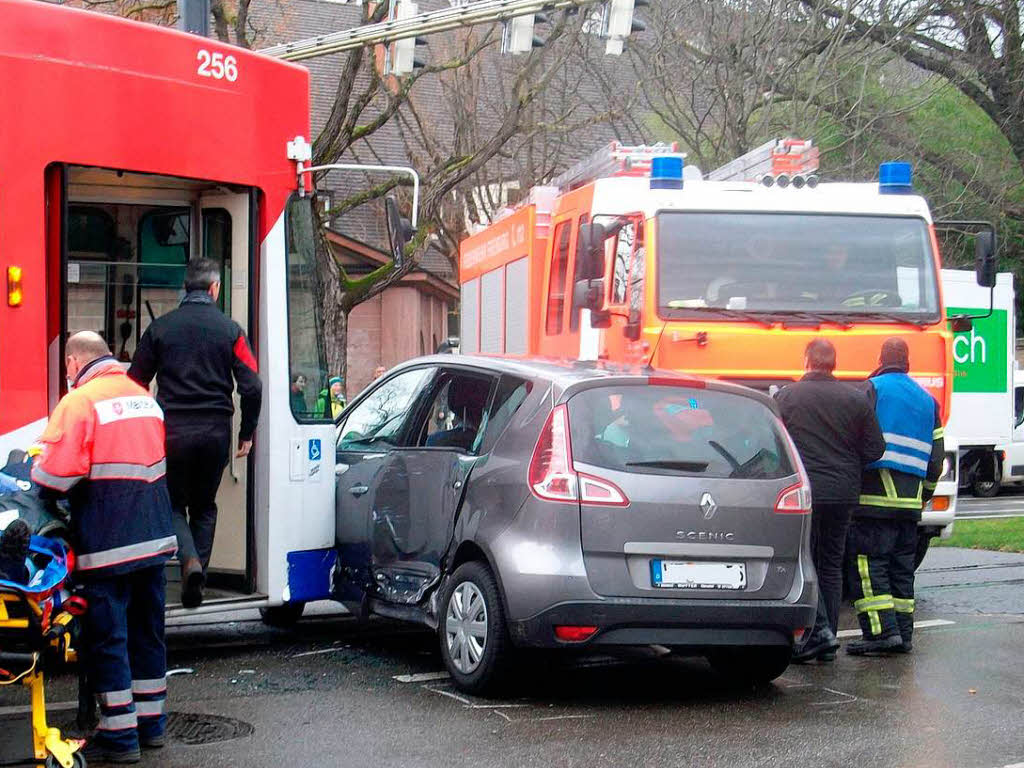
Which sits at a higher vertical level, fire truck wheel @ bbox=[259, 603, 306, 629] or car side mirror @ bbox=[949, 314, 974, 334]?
car side mirror @ bbox=[949, 314, 974, 334]

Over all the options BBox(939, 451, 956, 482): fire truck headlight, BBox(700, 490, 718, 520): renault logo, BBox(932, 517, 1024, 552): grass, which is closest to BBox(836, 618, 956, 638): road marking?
BBox(939, 451, 956, 482): fire truck headlight

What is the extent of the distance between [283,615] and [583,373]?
3231 mm

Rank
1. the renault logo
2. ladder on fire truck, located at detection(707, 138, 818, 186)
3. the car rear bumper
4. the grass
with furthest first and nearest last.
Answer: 1. the grass
2. ladder on fire truck, located at detection(707, 138, 818, 186)
3. the renault logo
4. the car rear bumper

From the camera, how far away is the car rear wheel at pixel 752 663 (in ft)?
25.3

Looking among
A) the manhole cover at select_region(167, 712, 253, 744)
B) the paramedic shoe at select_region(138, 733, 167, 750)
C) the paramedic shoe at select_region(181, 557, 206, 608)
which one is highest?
the paramedic shoe at select_region(181, 557, 206, 608)

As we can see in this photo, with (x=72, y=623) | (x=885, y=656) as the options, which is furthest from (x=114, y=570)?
(x=885, y=656)

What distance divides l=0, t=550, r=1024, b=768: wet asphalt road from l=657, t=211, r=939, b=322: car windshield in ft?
7.77

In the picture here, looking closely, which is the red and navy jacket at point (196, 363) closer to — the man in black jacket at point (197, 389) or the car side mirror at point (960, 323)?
the man in black jacket at point (197, 389)

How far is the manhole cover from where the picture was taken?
6.63 meters

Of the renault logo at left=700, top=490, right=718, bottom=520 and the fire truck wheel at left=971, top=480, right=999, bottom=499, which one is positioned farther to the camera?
the fire truck wheel at left=971, top=480, right=999, bottom=499

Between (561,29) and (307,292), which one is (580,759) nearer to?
(307,292)

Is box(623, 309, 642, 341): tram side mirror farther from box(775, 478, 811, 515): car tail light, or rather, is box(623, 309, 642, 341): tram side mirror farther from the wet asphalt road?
box(775, 478, 811, 515): car tail light

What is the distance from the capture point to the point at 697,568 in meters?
7.18

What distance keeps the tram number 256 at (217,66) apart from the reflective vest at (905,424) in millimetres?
4018
